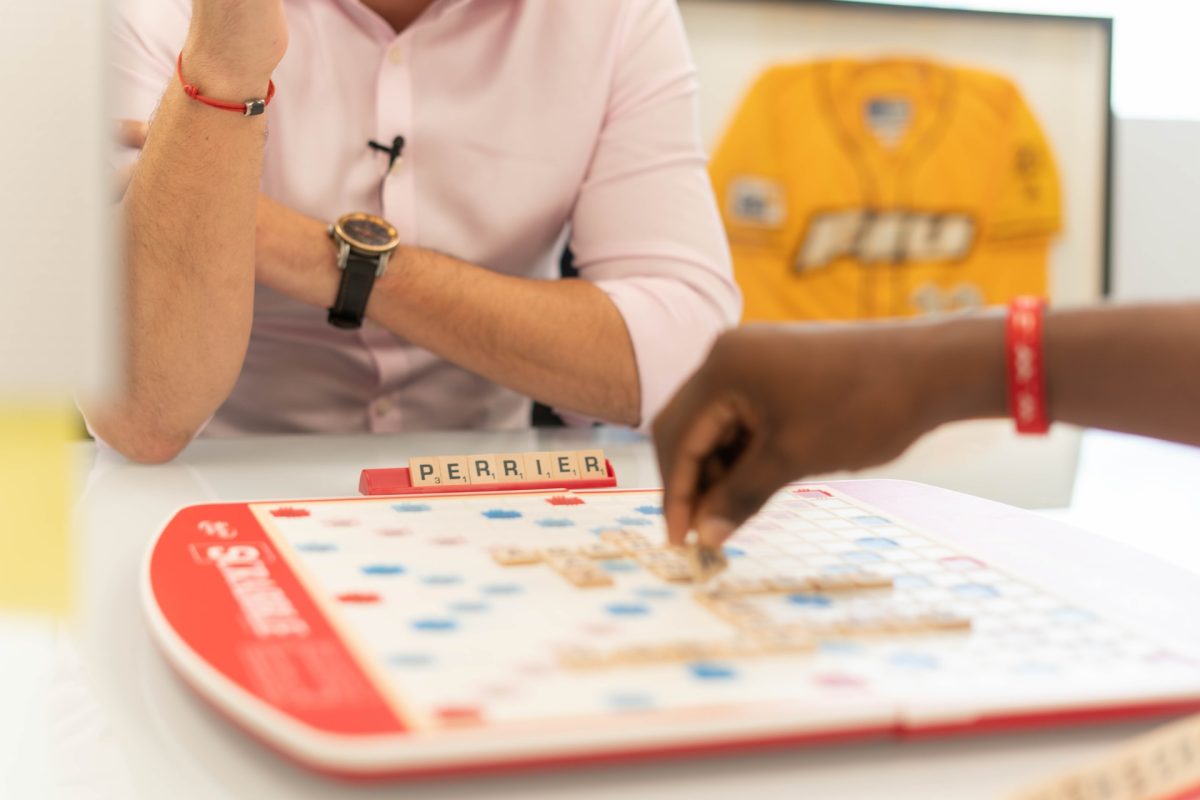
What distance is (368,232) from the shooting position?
3.68 feet

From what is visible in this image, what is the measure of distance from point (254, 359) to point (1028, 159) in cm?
156

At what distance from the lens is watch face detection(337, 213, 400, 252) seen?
1103mm

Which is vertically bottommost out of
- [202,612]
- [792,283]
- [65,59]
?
[792,283]

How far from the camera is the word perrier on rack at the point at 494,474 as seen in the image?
2.68 ft

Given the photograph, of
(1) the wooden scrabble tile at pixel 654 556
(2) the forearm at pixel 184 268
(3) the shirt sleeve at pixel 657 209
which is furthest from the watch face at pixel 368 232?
(1) the wooden scrabble tile at pixel 654 556

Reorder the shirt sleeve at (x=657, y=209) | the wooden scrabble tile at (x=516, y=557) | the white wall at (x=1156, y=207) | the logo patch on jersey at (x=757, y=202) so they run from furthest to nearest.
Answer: the white wall at (x=1156, y=207) → the logo patch on jersey at (x=757, y=202) → the shirt sleeve at (x=657, y=209) → the wooden scrabble tile at (x=516, y=557)

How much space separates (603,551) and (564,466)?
0.85 feet

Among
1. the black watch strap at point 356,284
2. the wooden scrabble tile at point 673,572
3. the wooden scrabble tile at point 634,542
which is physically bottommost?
the wooden scrabble tile at point 634,542

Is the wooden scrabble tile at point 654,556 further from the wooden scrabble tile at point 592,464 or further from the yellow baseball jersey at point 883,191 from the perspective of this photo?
the yellow baseball jersey at point 883,191

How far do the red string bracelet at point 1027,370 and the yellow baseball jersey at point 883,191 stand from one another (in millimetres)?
1563

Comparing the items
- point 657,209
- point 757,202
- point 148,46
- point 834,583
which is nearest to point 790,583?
point 834,583

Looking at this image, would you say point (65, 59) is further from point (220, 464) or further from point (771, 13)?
point (771, 13)

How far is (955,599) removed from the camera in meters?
0.55

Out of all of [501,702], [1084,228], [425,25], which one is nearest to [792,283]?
[1084,228]
